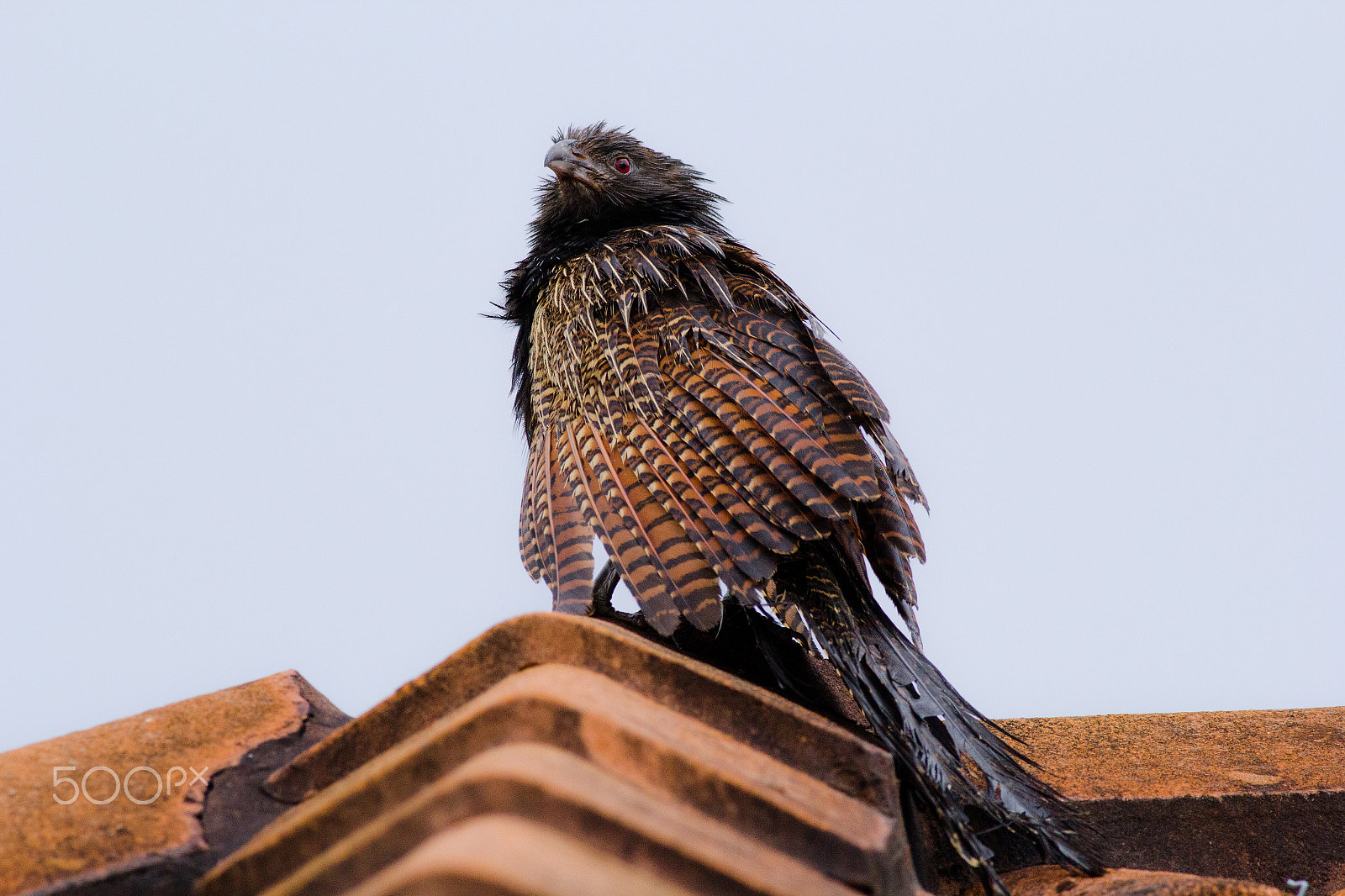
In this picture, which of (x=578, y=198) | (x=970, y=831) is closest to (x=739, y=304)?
(x=578, y=198)

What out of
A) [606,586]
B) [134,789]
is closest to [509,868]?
[134,789]

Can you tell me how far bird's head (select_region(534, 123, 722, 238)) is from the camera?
462cm

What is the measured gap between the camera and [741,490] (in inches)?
108

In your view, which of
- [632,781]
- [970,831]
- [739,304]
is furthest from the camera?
[739,304]

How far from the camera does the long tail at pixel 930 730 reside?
1966 millimetres

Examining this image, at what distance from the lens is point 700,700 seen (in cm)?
152

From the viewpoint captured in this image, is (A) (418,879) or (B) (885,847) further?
(B) (885,847)

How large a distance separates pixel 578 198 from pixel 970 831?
3452 millimetres

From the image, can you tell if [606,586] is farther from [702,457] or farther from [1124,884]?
[1124,884]

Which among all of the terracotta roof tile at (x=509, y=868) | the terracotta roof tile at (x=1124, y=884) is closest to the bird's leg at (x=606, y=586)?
the terracotta roof tile at (x=1124, y=884)

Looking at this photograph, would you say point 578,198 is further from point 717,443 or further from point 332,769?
point 332,769

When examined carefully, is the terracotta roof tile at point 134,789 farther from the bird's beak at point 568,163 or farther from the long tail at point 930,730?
the bird's beak at point 568,163

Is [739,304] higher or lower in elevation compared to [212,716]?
higher

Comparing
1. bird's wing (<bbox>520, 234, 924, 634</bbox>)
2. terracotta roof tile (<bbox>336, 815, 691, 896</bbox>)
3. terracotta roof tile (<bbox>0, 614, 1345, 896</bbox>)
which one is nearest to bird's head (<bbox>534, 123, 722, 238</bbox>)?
bird's wing (<bbox>520, 234, 924, 634</bbox>)
